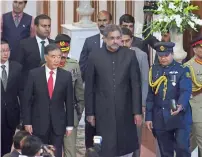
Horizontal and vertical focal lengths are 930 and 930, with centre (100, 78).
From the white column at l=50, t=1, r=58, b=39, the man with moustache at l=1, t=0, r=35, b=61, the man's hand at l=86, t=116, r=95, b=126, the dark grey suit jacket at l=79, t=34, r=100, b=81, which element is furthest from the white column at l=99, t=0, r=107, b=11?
the man's hand at l=86, t=116, r=95, b=126

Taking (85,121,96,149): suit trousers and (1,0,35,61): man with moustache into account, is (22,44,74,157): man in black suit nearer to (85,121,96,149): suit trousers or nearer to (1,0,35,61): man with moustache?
(85,121,96,149): suit trousers

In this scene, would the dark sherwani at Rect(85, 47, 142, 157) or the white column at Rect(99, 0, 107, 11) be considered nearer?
the dark sherwani at Rect(85, 47, 142, 157)

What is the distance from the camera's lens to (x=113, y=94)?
972cm

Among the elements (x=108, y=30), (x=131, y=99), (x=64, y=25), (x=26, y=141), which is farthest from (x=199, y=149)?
(x=64, y=25)

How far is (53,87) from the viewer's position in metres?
9.65

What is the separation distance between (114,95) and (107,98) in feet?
0.28

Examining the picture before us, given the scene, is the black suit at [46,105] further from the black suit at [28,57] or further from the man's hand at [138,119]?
the black suit at [28,57]

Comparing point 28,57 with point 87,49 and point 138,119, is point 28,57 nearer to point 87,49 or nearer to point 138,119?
point 87,49

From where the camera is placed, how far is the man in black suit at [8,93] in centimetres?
993

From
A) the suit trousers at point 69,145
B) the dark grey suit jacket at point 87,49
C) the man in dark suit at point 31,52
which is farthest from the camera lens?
the dark grey suit jacket at point 87,49

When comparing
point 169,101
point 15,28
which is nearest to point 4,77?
point 15,28

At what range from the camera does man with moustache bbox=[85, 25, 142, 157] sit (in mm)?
9703

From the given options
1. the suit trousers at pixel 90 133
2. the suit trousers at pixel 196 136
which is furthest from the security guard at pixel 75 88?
the suit trousers at pixel 196 136

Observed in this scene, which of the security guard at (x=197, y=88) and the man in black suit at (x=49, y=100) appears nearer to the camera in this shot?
the man in black suit at (x=49, y=100)
